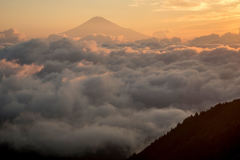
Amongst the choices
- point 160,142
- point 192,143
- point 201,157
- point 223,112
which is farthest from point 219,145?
point 160,142

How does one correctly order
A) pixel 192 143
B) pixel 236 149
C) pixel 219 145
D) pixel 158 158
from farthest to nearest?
1. pixel 158 158
2. pixel 192 143
3. pixel 219 145
4. pixel 236 149

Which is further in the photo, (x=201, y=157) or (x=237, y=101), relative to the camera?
(x=237, y=101)

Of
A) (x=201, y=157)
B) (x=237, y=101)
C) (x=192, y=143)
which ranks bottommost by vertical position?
(x=201, y=157)

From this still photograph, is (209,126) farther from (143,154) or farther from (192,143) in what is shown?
(143,154)

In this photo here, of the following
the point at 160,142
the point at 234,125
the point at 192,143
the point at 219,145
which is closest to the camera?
the point at 219,145

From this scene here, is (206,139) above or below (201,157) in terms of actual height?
above

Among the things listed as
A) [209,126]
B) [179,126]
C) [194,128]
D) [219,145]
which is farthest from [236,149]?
[179,126]
